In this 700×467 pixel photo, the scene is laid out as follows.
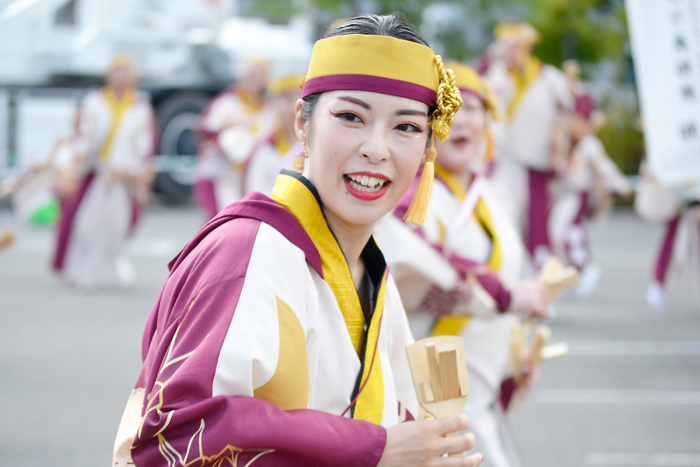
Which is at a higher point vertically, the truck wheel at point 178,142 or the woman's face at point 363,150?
the truck wheel at point 178,142

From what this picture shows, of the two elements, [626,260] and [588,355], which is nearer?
[588,355]

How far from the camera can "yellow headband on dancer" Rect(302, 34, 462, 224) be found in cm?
156

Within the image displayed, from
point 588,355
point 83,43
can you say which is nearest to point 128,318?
point 588,355

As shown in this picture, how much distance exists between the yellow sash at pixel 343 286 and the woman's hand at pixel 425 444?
0.60ft

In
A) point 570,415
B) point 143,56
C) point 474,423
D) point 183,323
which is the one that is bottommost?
point 570,415

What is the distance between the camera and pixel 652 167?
2844mm

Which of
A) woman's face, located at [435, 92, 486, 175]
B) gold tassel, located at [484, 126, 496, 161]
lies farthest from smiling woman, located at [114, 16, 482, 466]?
gold tassel, located at [484, 126, 496, 161]

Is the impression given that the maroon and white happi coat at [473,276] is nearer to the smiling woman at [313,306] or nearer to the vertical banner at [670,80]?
the vertical banner at [670,80]

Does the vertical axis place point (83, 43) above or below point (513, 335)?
above

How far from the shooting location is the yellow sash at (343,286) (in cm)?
161

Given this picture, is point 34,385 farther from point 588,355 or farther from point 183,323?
point 183,323

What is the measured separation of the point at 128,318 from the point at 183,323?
5.89 metres

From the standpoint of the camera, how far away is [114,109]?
28.4ft

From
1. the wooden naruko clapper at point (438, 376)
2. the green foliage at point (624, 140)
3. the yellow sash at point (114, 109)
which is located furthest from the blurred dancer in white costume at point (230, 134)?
the green foliage at point (624, 140)
